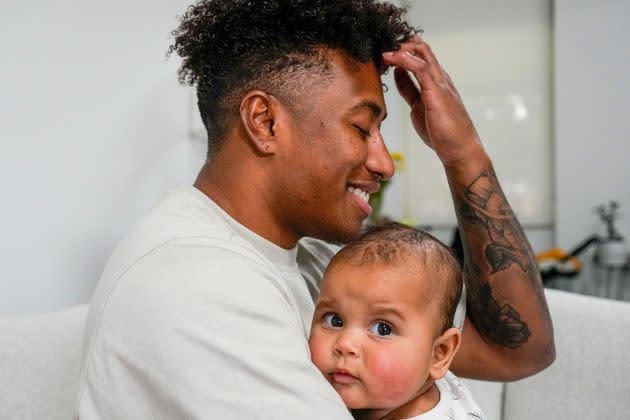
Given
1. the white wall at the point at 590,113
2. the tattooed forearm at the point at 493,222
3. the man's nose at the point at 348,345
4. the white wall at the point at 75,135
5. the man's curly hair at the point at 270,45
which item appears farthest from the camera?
the white wall at the point at 590,113

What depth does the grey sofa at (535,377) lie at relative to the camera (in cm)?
121

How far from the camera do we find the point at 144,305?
0.81 m

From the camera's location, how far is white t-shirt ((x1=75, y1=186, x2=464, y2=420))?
765 mm

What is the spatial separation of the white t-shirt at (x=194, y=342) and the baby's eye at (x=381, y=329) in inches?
5.0

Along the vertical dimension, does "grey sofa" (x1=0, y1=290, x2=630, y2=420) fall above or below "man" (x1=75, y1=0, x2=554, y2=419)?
below

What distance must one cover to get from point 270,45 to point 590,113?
4178 millimetres

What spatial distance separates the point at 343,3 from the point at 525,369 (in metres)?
0.85

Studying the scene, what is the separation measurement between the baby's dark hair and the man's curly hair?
293mm

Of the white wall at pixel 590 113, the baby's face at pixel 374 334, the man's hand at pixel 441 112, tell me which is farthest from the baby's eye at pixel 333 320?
the white wall at pixel 590 113

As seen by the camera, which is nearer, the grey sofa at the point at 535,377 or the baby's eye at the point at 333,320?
the baby's eye at the point at 333,320

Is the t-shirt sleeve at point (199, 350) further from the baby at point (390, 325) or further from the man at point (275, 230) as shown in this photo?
the baby at point (390, 325)

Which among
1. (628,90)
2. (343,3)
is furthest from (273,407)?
(628,90)

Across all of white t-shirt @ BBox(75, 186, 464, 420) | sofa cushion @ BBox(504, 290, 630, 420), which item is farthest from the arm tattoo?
white t-shirt @ BBox(75, 186, 464, 420)

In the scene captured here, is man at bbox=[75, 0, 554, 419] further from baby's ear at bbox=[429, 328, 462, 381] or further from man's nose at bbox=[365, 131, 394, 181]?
baby's ear at bbox=[429, 328, 462, 381]
